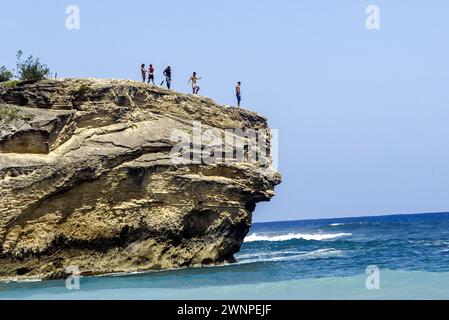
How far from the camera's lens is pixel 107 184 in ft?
88.6

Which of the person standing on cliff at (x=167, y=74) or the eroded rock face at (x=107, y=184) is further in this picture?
the person standing on cliff at (x=167, y=74)

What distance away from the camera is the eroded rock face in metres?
26.0

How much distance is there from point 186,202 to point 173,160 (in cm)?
169

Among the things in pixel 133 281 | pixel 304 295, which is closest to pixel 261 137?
pixel 133 281

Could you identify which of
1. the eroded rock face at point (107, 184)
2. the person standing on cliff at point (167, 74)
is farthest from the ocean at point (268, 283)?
the person standing on cliff at point (167, 74)

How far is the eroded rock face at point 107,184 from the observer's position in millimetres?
26016

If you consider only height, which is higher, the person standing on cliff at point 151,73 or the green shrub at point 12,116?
the person standing on cliff at point 151,73

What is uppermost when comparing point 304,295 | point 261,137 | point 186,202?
point 261,137

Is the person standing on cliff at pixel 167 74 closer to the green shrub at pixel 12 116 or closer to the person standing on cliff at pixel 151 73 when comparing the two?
the person standing on cliff at pixel 151 73

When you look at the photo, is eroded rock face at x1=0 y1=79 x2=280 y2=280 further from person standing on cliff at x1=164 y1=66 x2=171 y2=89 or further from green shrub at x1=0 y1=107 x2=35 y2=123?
person standing on cliff at x1=164 y1=66 x2=171 y2=89

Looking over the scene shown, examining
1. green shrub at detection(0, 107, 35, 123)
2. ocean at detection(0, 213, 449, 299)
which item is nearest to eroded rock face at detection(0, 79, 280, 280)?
green shrub at detection(0, 107, 35, 123)

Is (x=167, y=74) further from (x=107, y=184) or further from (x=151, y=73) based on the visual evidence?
(x=107, y=184)
